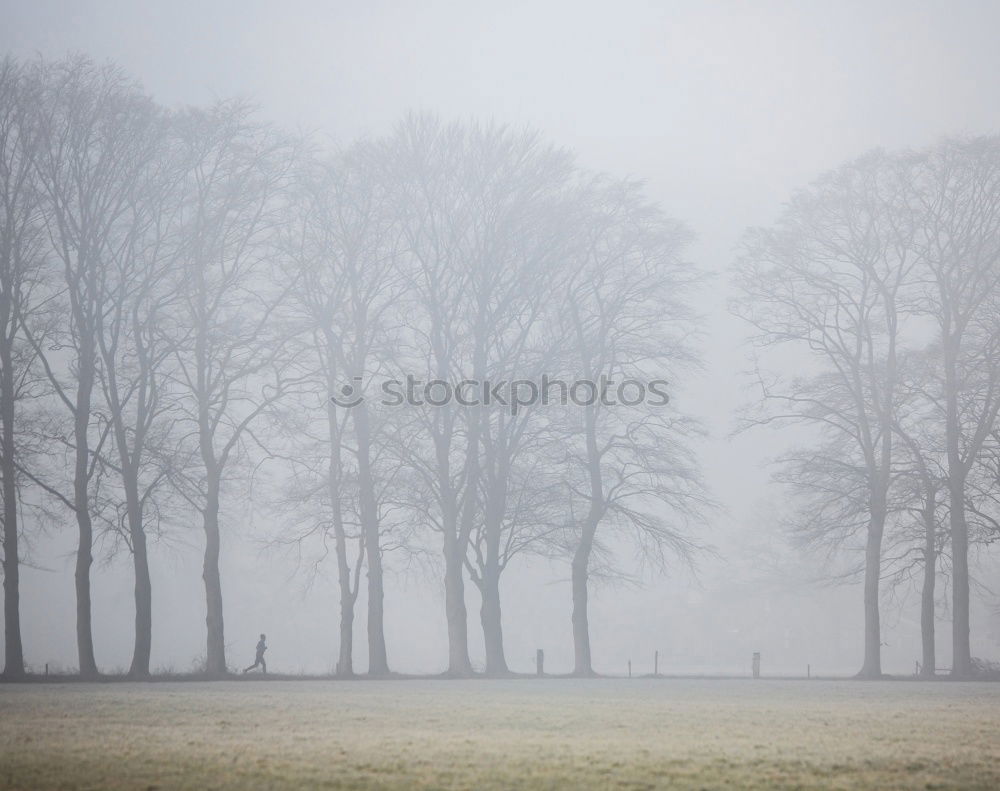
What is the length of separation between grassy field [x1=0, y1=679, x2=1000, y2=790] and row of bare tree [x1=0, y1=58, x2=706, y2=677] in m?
10.8

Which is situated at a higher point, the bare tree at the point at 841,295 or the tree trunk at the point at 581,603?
the bare tree at the point at 841,295

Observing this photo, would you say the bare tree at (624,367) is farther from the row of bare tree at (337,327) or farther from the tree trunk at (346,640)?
the tree trunk at (346,640)

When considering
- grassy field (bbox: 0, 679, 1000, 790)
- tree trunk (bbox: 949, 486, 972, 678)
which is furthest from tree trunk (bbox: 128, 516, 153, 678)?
tree trunk (bbox: 949, 486, 972, 678)

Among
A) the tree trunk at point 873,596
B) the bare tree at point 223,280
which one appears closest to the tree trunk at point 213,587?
the bare tree at point 223,280

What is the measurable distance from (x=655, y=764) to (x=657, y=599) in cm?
6932

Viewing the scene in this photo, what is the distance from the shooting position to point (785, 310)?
119 ft

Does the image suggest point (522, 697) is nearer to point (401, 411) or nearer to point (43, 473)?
point (401, 411)

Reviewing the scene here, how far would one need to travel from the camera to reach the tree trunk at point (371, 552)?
32.0 meters

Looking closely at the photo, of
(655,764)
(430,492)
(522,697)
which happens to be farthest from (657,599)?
(655,764)

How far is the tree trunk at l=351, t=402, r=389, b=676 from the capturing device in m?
32.0

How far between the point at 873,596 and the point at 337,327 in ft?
63.7

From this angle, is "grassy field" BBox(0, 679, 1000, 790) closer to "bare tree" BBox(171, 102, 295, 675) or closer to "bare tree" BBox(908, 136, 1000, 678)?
"bare tree" BBox(171, 102, 295, 675)

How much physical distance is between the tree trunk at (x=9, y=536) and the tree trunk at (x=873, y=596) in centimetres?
2452

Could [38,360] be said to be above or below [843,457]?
above
